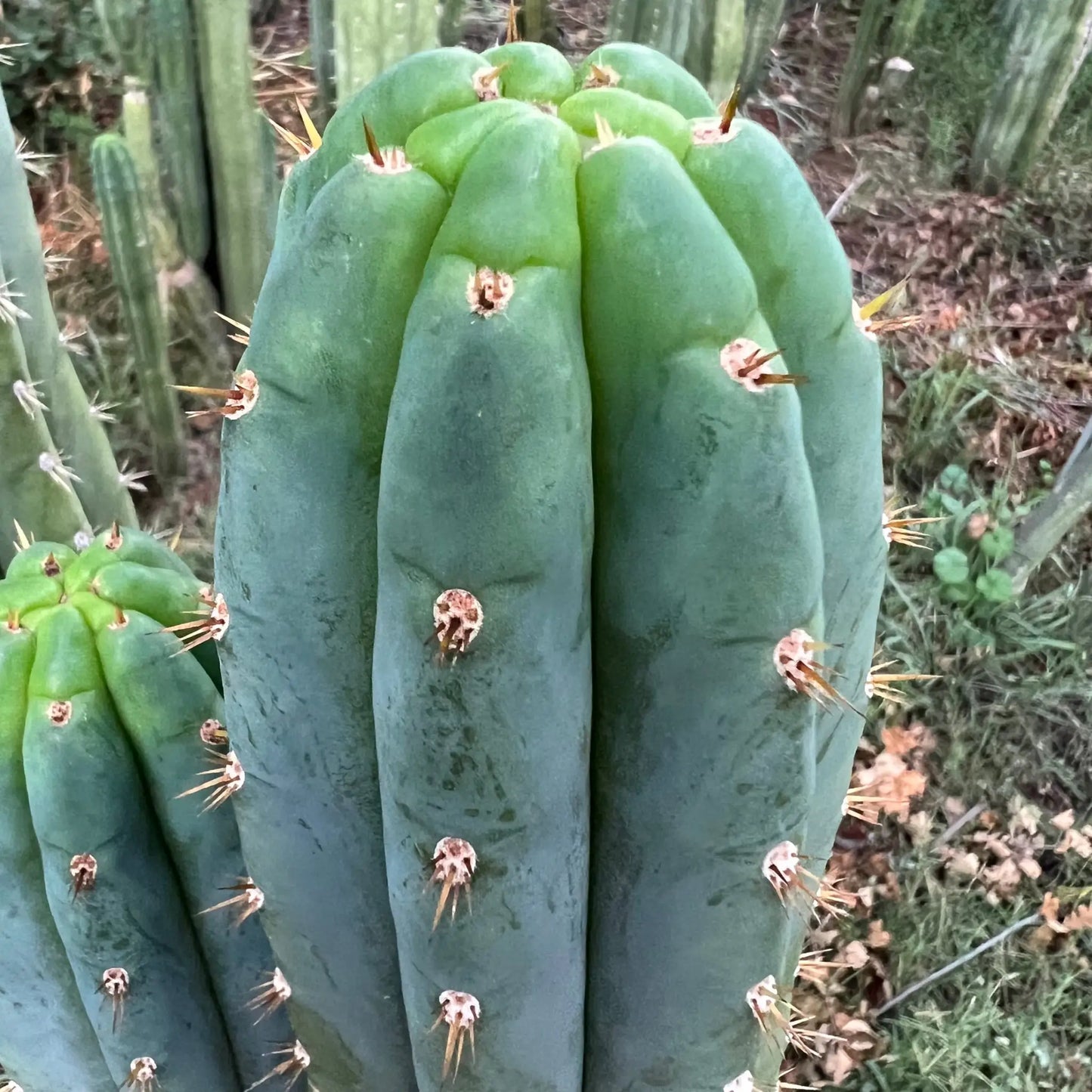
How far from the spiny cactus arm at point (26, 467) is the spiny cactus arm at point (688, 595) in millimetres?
1305

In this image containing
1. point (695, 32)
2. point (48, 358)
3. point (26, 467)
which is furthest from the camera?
point (695, 32)

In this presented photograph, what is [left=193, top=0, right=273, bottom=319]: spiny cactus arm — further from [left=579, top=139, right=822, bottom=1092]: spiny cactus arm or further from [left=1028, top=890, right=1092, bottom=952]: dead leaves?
[left=1028, top=890, right=1092, bottom=952]: dead leaves

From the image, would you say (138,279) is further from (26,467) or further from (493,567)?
(493,567)

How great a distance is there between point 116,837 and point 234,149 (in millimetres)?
1845

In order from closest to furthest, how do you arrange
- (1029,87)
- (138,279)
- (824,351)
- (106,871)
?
(824,351) → (106,871) → (138,279) → (1029,87)

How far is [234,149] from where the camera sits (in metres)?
2.57

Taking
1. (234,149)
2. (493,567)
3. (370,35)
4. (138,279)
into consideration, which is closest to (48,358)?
(138,279)

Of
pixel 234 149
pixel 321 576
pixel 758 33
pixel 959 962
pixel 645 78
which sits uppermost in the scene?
pixel 645 78

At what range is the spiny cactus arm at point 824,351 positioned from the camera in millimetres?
863

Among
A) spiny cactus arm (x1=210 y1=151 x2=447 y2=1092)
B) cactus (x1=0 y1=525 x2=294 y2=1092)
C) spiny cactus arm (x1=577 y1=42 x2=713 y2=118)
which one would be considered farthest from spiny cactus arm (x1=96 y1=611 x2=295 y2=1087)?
spiny cactus arm (x1=577 y1=42 x2=713 y2=118)

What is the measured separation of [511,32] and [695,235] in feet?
1.57

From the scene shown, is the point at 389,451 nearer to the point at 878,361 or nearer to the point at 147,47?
the point at 878,361

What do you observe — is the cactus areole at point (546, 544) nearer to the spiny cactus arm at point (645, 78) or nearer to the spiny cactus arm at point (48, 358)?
the spiny cactus arm at point (645, 78)

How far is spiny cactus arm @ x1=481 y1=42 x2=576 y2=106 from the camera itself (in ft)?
3.02
